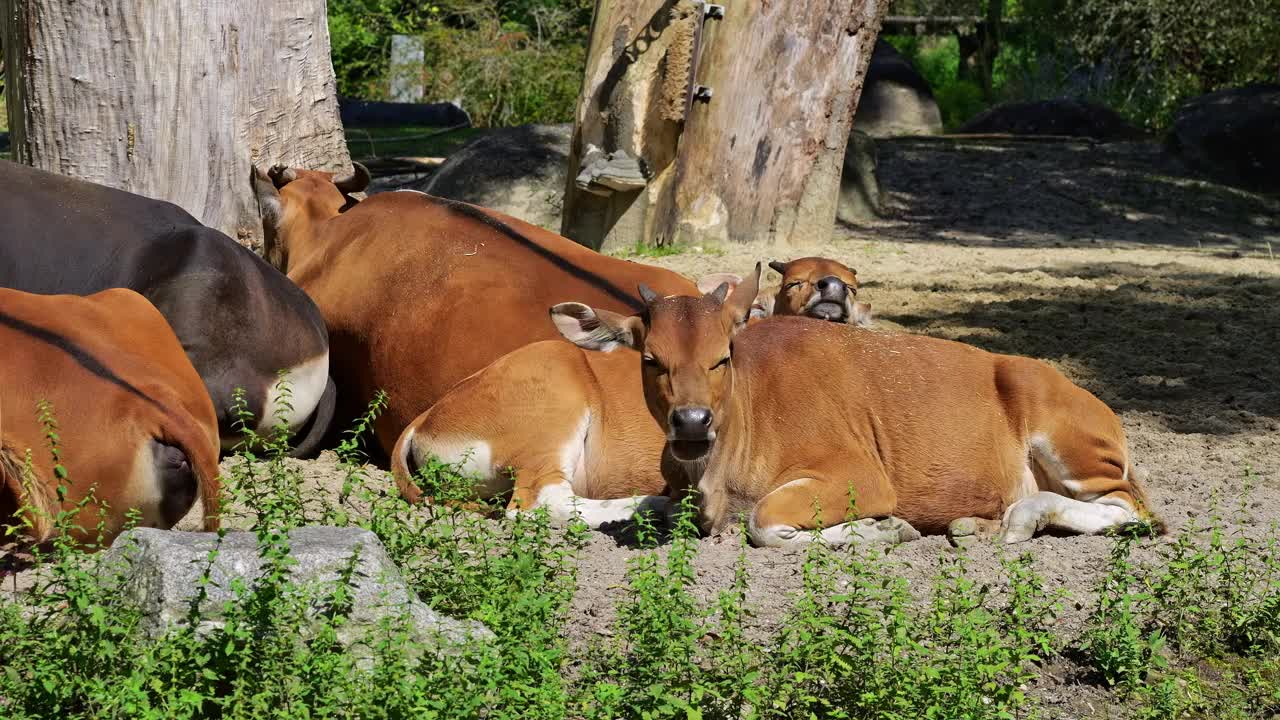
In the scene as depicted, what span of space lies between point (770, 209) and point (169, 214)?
5091 mm

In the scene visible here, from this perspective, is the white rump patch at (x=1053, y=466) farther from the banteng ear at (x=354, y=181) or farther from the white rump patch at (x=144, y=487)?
the banteng ear at (x=354, y=181)

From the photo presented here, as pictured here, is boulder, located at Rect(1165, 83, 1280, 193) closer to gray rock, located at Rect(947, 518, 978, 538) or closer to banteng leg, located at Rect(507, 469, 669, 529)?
gray rock, located at Rect(947, 518, 978, 538)

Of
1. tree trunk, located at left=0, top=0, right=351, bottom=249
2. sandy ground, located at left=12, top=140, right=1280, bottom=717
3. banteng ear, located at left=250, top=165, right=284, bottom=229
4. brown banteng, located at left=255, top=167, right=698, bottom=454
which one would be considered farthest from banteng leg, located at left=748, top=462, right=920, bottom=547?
tree trunk, located at left=0, top=0, right=351, bottom=249

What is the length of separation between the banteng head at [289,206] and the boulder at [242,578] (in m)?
3.71

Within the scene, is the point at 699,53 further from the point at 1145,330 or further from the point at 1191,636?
the point at 1191,636

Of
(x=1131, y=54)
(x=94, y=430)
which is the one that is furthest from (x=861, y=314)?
(x=1131, y=54)

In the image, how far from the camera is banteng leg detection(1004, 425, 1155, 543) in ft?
17.9

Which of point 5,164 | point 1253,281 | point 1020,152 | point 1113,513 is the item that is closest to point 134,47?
point 5,164

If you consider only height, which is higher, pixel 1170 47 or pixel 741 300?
pixel 741 300

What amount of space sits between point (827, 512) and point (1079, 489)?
98 cm

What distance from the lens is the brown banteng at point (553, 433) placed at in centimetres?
564

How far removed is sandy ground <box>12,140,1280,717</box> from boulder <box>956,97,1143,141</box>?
201 centimetres

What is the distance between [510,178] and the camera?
1226 centimetres

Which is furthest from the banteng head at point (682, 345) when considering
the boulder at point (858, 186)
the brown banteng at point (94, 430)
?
the boulder at point (858, 186)
